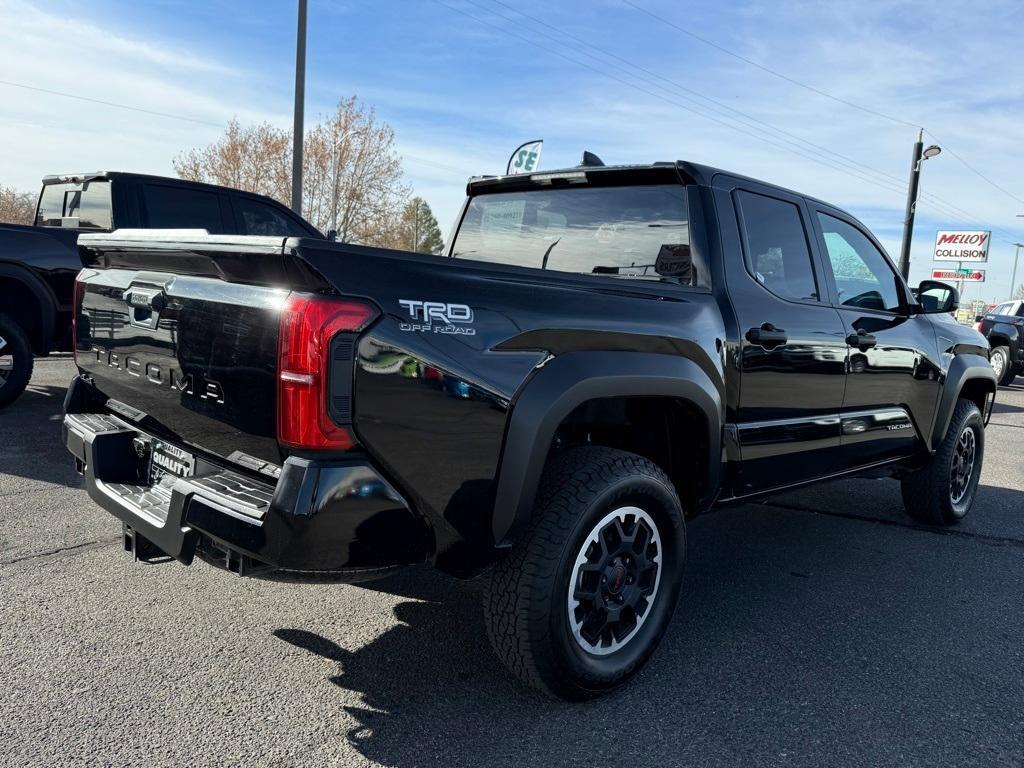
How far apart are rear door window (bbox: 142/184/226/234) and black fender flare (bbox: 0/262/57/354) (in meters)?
0.97

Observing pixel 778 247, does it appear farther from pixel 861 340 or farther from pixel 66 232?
pixel 66 232

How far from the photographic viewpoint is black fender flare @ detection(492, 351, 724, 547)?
8.13 ft

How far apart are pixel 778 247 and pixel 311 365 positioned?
7.94ft

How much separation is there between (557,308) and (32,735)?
198cm

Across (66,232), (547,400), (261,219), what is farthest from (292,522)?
(261,219)

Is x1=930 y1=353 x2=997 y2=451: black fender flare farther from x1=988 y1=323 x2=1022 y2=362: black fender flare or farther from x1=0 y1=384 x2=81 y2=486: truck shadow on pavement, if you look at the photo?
x1=988 y1=323 x2=1022 y2=362: black fender flare

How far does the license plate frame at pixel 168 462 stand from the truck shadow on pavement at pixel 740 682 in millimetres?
800

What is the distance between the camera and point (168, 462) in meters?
2.74

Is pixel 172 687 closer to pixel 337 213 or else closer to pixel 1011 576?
pixel 1011 576

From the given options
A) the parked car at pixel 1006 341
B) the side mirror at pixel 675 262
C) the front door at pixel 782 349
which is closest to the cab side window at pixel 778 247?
the front door at pixel 782 349

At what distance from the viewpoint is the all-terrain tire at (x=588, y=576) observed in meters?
2.55

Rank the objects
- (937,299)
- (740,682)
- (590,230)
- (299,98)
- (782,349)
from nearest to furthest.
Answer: (740,682), (782,349), (590,230), (937,299), (299,98)

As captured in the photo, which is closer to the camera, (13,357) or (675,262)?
(675,262)

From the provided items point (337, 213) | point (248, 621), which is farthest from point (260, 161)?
point (248, 621)
